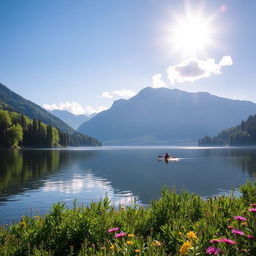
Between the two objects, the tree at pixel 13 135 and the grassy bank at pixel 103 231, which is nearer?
the grassy bank at pixel 103 231

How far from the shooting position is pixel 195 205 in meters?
16.3

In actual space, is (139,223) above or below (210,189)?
above

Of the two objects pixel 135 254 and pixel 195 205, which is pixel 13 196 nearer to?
pixel 195 205

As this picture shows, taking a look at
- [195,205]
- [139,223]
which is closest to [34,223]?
[139,223]

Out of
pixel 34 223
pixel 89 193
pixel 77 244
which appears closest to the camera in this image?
pixel 77 244

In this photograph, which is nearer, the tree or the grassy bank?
the grassy bank

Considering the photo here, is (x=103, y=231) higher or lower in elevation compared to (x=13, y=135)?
lower

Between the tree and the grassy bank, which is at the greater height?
the tree

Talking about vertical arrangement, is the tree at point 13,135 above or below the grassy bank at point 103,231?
above

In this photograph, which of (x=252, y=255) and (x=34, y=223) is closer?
(x=252, y=255)

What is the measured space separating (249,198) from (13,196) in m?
29.1

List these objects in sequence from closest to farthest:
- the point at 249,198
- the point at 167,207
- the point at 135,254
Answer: the point at 135,254
the point at 167,207
the point at 249,198

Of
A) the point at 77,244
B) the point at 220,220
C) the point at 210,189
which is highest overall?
the point at 220,220

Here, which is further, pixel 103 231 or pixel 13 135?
pixel 13 135
